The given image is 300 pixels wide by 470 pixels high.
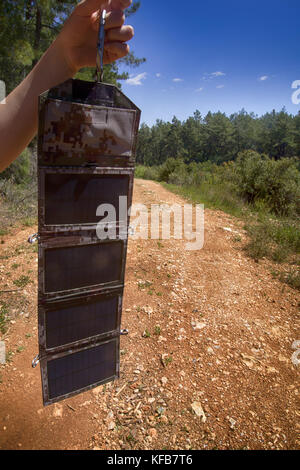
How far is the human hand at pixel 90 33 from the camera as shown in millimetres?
1055

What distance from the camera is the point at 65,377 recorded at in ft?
4.91

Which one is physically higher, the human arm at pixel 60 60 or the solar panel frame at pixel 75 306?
the human arm at pixel 60 60

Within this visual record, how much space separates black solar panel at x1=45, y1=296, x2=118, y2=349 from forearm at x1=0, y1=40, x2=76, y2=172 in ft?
2.69

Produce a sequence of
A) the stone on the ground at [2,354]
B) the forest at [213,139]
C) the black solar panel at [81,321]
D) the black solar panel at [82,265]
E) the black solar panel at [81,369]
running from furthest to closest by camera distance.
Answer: the forest at [213,139]
the stone on the ground at [2,354]
the black solar panel at [81,369]
the black solar panel at [81,321]
the black solar panel at [82,265]

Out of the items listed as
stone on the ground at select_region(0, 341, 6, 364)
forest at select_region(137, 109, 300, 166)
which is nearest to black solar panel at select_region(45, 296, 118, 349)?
stone on the ground at select_region(0, 341, 6, 364)

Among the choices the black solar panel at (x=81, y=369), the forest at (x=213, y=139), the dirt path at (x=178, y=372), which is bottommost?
the dirt path at (x=178, y=372)

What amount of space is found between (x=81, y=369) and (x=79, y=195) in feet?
3.60

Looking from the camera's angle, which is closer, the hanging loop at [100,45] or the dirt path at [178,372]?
the hanging loop at [100,45]

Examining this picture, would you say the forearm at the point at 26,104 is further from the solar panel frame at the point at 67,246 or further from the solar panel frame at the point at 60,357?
the solar panel frame at the point at 60,357

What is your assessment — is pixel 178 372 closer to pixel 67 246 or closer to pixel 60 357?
pixel 60 357

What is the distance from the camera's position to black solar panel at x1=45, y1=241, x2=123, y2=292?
1.23 meters

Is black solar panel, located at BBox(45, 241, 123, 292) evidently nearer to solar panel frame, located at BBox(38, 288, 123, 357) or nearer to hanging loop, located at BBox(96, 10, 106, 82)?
solar panel frame, located at BBox(38, 288, 123, 357)

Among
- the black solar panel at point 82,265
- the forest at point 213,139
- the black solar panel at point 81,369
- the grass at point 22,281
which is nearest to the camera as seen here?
the black solar panel at point 82,265

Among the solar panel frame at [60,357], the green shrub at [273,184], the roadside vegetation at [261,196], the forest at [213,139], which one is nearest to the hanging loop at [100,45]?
the solar panel frame at [60,357]
